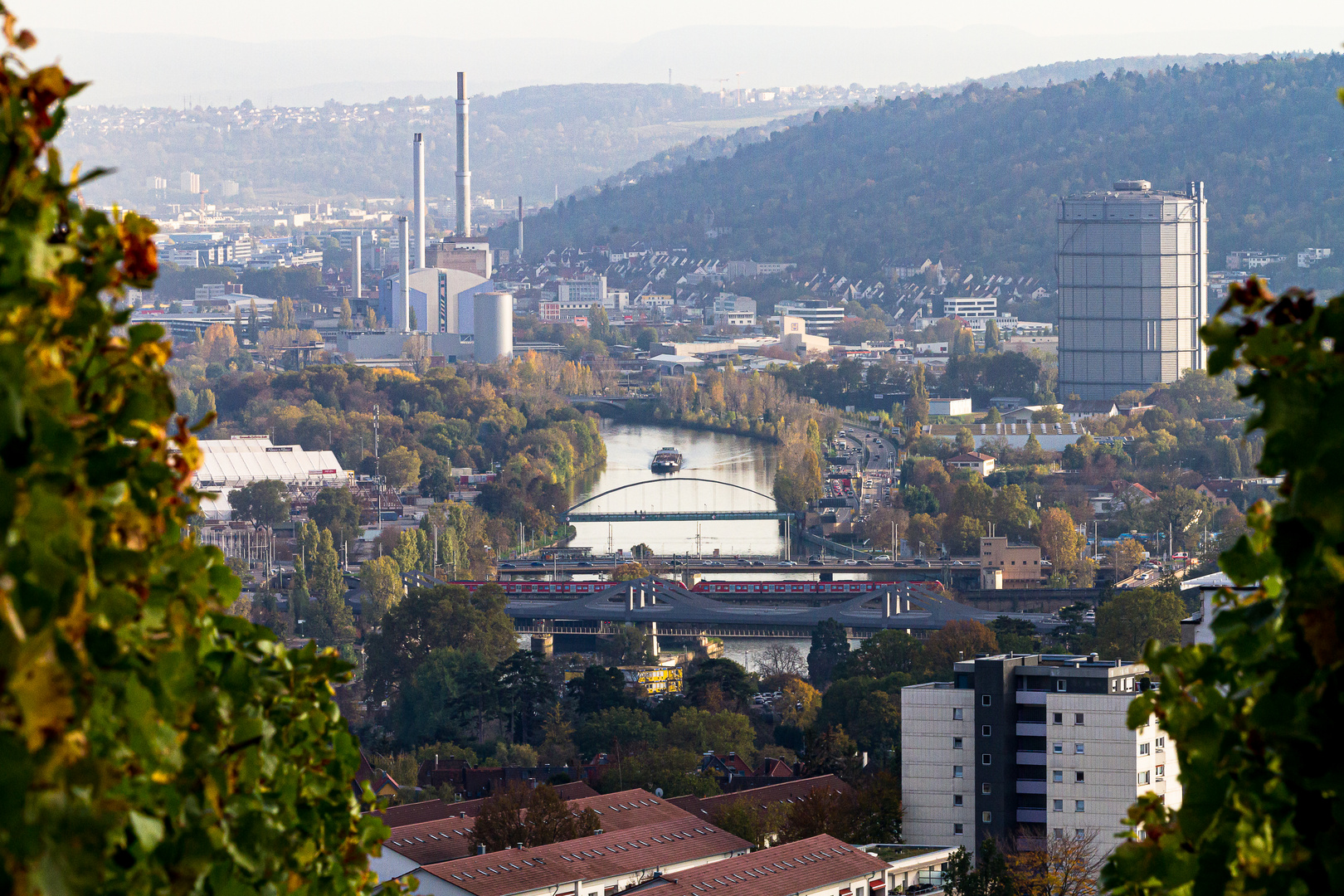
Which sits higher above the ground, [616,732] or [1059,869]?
[1059,869]

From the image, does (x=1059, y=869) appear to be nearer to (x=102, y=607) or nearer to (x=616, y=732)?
(x=616, y=732)

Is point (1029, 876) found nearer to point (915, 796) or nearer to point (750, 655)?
point (915, 796)

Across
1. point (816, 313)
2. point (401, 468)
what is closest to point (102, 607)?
point (401, 468)

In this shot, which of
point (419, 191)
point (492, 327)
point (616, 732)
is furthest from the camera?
point (419, 191)

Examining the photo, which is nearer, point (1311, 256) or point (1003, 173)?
point (1311, 256)

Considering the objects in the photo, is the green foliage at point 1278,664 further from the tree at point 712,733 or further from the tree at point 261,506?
the tree at point 261,506
